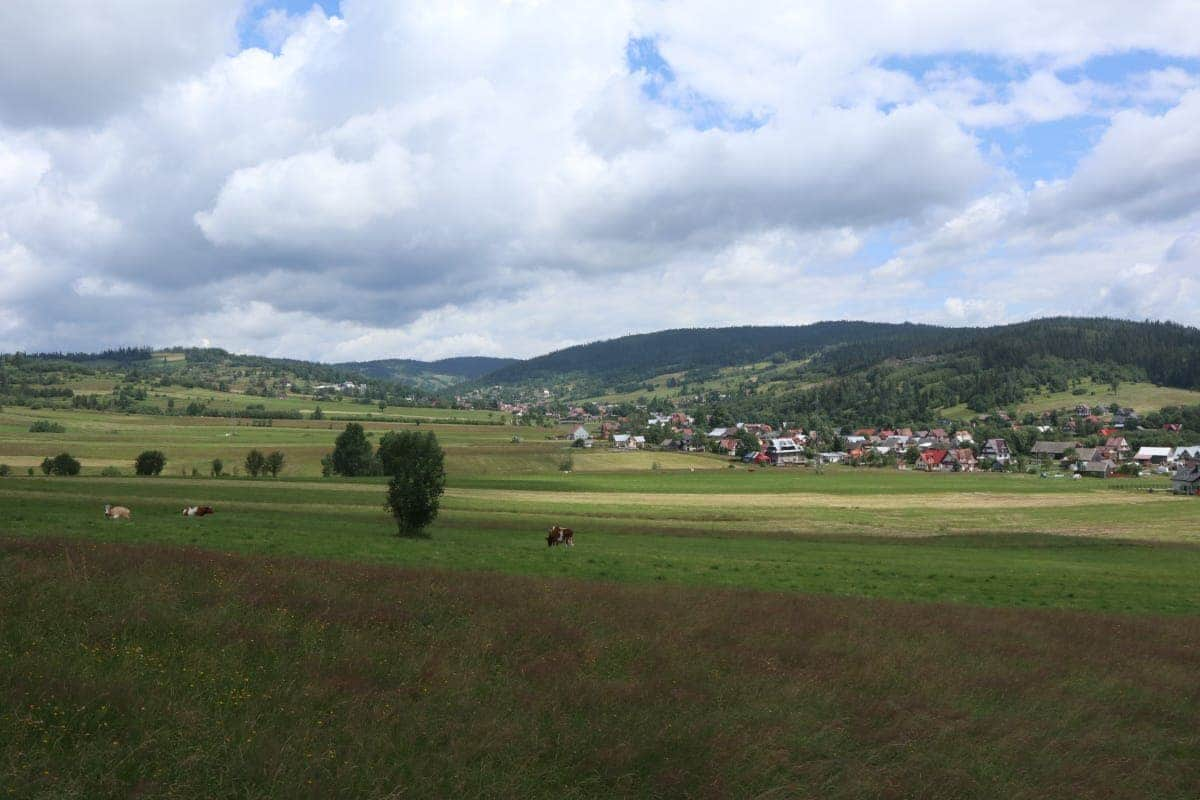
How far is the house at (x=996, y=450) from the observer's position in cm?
18312

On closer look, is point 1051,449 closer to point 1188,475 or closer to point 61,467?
point 1188,475

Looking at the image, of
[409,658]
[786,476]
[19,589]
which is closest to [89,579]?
[19,589]

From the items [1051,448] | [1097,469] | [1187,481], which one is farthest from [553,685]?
[1051,448]

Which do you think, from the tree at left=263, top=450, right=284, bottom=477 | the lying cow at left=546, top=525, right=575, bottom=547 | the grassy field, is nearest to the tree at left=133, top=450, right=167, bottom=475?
the tree at left=263, top=450, right=284, bottom=477

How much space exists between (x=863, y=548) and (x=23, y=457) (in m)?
107

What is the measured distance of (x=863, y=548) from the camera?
44.8m

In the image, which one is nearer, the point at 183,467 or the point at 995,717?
the point at 995,717

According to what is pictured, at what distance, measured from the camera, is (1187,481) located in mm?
109062

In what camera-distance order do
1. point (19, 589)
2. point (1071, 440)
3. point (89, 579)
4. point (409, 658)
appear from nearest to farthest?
point (409, 658) → point (19, 589) → point (89, 579) → point (1071, 440)

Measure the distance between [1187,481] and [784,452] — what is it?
92.3 m

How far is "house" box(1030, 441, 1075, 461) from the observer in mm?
181100

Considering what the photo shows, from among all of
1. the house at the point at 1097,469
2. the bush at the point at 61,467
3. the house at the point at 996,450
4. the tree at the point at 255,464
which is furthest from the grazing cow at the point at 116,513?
the house at the point at 996,450

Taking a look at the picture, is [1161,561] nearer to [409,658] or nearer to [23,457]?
[409,658]

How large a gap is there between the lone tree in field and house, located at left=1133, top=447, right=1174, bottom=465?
185867 millimetres
